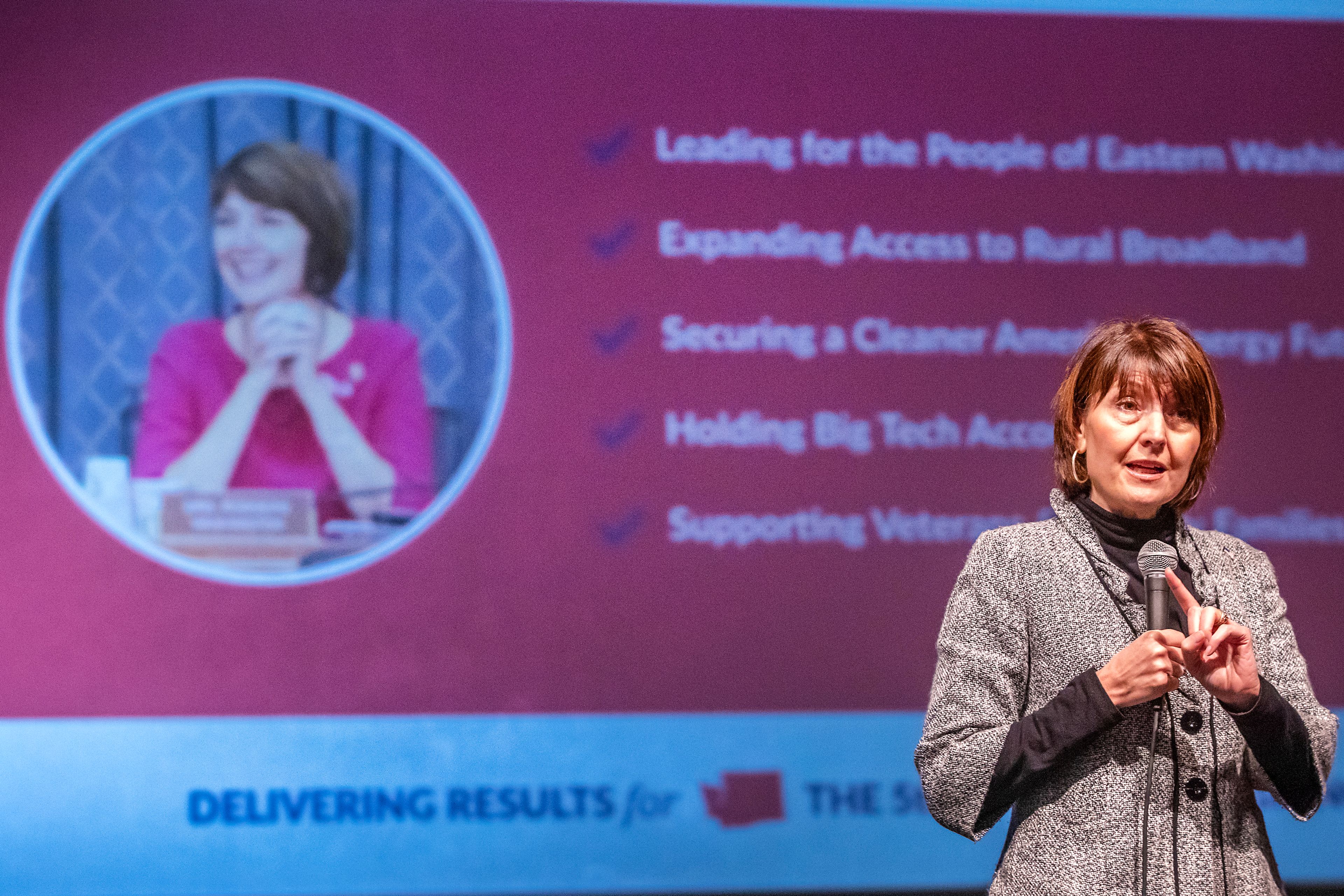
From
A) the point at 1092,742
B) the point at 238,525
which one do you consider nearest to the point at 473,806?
the point at 238,525

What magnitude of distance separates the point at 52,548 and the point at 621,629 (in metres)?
1.33

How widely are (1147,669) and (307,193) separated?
7.87 feet

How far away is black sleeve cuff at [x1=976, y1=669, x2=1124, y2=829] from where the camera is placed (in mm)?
1131

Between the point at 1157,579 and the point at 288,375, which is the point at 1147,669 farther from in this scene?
the point at 288,375

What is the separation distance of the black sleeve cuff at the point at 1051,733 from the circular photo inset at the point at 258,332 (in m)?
1.94

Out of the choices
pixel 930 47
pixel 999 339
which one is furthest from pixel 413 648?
pixel 930 47

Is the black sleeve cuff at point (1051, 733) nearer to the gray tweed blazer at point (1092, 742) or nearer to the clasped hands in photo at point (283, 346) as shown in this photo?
the gray tweed blazer at point (1092, 742)

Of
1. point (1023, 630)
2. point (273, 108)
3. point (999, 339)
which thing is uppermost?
point (273, 108)

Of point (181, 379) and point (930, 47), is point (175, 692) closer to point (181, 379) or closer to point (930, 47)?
point (181, 379)

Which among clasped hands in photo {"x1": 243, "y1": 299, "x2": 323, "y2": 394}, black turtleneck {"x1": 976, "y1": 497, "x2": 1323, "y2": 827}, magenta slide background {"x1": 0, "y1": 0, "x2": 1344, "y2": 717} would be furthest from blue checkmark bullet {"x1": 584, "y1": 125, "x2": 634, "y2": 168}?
black turtleneck {"x1": 976, "y1": 497, "x2": 1323, "y2": 827}

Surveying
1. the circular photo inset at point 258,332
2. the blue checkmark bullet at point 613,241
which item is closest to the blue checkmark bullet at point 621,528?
the circular photo inset at point 258,332

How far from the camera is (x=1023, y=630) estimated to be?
4.07 feet

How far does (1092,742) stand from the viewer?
1.19 metres

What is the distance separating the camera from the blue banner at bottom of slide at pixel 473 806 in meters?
2.86
